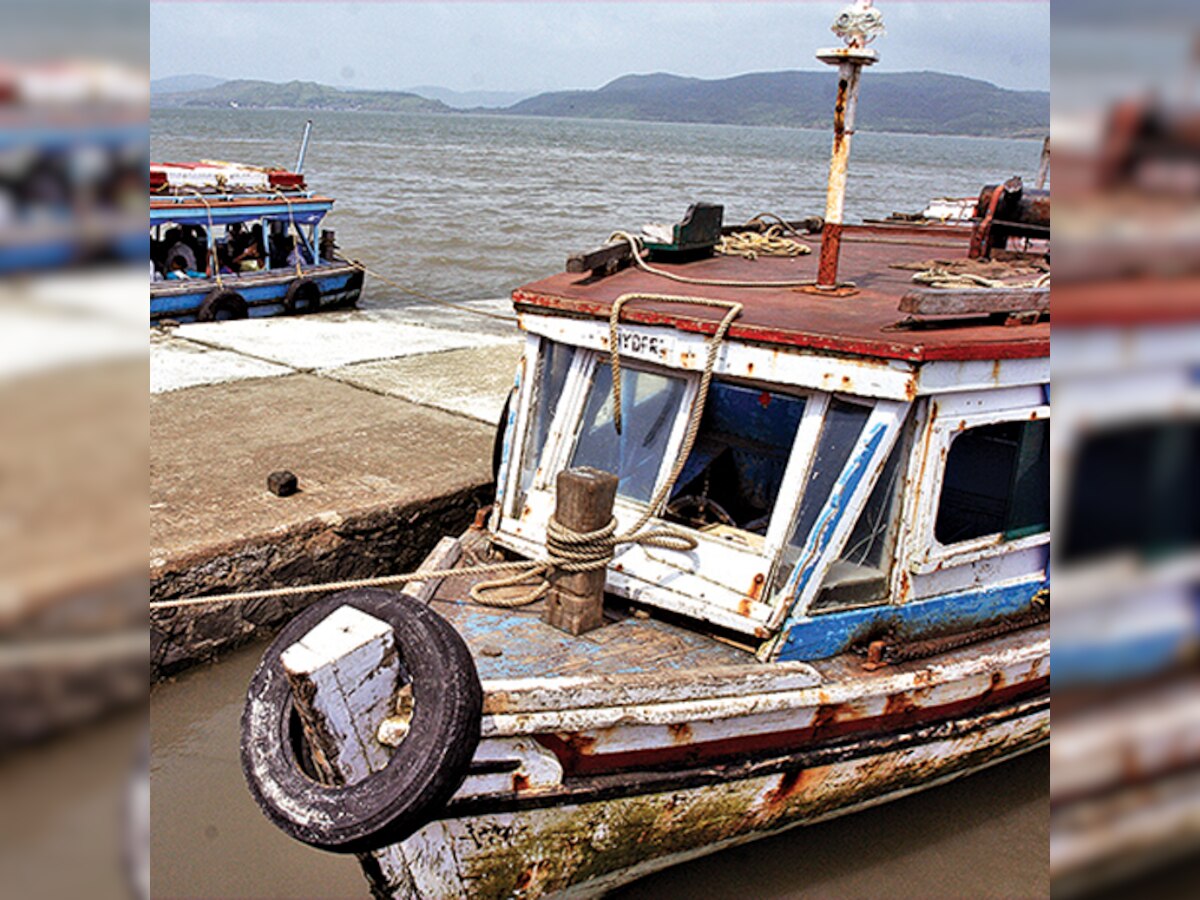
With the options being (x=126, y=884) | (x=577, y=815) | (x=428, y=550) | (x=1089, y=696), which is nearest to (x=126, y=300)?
(x=126, y=884)

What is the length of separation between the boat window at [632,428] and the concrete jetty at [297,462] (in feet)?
7.06

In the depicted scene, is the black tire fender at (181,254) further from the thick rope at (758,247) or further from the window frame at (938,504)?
the window frame at (938,504)

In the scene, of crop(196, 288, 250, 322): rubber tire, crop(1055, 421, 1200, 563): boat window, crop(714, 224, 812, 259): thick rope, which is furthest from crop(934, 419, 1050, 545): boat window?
crop(196, 288, 250, 322): rubber tire

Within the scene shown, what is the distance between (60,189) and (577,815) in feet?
11.2

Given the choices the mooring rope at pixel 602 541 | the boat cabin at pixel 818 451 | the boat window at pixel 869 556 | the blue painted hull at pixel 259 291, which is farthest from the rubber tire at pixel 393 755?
the blue painted hull at pixel 259 291

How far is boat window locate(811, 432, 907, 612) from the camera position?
4203 millimetres

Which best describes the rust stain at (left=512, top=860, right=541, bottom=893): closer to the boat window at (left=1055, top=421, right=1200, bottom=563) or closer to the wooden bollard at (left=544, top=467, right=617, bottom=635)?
the wooden bollard at (left=544, top=467, right=617, bottom=635)

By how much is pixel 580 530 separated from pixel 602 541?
3.9 inches

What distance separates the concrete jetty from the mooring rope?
100 cm

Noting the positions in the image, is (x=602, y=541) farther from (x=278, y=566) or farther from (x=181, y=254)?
(x=181, y=254)

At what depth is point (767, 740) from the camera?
4062mm

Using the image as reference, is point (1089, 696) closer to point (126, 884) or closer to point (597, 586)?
point (126, 884)

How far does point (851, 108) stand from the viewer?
14.4 ft

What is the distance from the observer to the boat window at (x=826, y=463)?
162 inches
